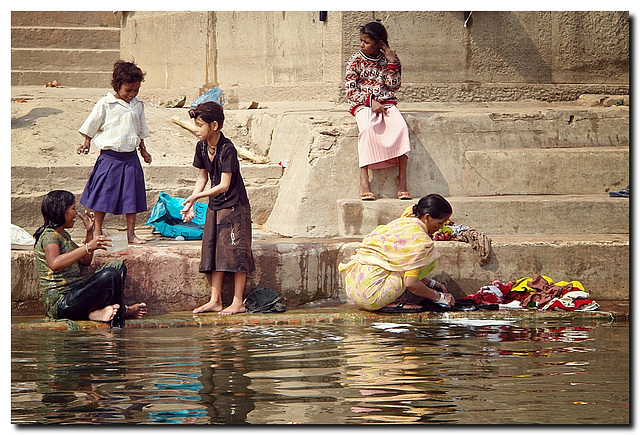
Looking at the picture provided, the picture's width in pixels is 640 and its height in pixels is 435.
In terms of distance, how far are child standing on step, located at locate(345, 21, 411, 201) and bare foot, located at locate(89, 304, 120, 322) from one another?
8.63ft

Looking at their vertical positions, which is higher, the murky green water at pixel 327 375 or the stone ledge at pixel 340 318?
the stone ledge at pixel 340 318

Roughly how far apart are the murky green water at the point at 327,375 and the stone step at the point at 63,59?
812 cm

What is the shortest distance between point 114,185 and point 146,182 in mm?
1491

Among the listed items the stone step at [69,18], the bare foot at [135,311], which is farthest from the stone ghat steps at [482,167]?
the stone step at [69,18]

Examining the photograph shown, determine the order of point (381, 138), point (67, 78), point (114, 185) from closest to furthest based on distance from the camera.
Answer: point (114, 185) → point (381, 138) → point (67, 78)

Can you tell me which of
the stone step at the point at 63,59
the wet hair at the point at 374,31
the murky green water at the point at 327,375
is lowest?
the murky green water at the point at 327,375

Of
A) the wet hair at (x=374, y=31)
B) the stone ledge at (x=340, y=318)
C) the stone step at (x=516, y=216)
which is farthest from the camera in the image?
the wet hair at (x=374, y=31)

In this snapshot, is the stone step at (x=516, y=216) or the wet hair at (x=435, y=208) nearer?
the wet hair at (x=435, y=208)

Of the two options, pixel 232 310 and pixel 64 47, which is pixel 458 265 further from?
pixel 64 47

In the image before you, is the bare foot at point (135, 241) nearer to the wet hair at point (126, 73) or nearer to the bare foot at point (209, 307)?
the bare foot at point (209, 307)

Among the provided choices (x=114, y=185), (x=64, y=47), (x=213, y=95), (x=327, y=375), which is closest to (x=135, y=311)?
(x=114, y=185)

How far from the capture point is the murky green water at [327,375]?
4.04 m

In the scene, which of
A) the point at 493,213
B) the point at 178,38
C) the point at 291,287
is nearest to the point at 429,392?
the point at 291,287

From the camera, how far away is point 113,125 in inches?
276
